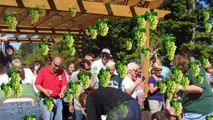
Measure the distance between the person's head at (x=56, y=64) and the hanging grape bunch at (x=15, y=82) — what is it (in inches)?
46.9

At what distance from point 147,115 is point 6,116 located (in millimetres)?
2039

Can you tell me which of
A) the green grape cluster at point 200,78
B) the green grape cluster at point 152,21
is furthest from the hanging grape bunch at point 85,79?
the green grape cluster at point 200,78

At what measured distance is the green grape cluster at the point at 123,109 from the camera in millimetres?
3365

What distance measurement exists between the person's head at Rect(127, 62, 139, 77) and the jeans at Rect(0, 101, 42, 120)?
4.98 ft

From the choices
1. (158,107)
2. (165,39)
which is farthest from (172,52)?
(158,107)

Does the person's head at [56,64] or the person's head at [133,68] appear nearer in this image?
the person's head at [56,64]

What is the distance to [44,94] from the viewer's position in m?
5.33

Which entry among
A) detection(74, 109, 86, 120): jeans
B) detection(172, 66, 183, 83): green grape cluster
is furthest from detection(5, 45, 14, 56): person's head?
detection(172, 66, 183, 83): green grape cluster

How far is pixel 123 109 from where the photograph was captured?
3.38 meters

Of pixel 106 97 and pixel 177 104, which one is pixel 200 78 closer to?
pixel 177 104

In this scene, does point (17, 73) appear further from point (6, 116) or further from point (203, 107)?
point (203, 107)

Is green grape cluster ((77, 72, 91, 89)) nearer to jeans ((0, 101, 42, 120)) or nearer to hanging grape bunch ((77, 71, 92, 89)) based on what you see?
hanging grape bunch ((77, 71, 92, 89))

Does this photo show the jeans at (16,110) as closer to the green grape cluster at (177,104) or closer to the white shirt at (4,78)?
the white shirt at (4,78)

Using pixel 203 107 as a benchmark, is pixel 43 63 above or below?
above
